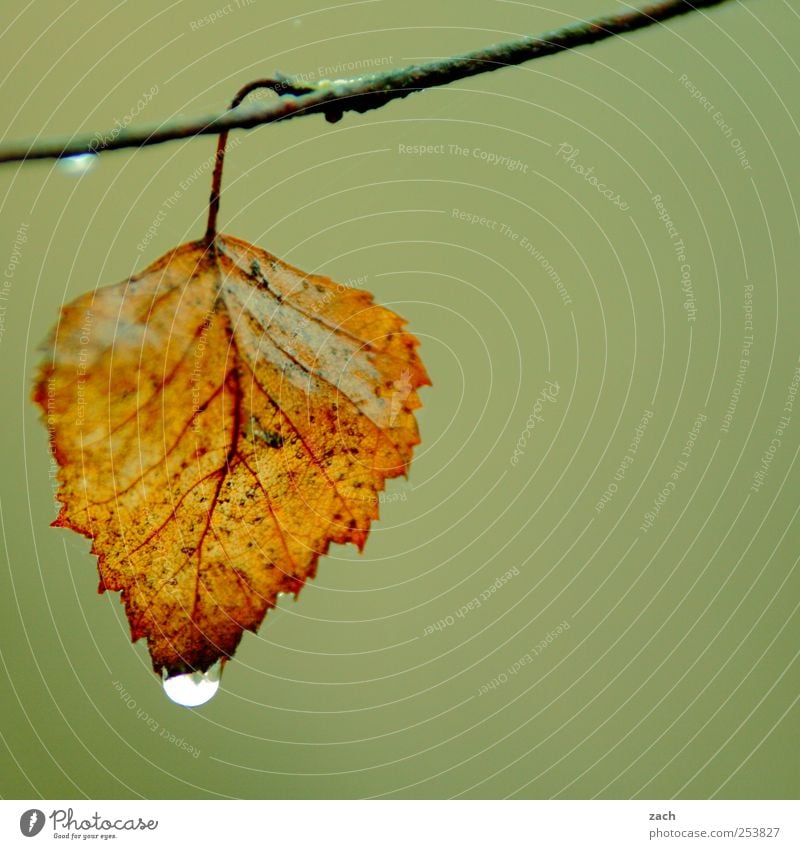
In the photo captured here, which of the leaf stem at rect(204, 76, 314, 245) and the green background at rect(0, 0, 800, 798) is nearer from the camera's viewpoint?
the leaf stem at rect(204, 76, 314, 245)

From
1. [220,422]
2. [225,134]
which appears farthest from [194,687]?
[225,134]

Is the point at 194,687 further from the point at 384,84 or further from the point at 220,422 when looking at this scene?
the point at 384,84

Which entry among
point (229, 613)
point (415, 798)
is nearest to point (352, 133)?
point (229, 613)

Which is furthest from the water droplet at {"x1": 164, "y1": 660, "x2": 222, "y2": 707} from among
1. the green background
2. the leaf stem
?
the leaf stem

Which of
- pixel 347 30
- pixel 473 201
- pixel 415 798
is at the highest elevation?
pixel 347 30

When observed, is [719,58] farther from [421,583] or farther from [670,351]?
[421,583]

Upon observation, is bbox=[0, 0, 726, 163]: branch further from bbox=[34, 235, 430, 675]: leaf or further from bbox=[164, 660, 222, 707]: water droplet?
bbox=[164, 660, 222, 707]: water droplet
